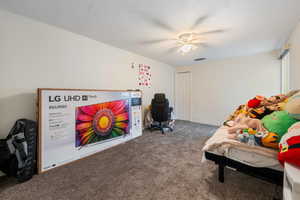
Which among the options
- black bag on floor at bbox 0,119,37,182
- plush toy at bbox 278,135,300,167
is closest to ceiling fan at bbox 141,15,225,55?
plush toy at bbox 278,135,300,167

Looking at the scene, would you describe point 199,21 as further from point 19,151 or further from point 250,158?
point 19,151

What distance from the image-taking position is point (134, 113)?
2980 millimetres

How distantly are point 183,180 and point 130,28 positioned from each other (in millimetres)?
2435

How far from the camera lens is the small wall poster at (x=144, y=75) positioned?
3.48m

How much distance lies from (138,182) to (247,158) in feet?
4.14

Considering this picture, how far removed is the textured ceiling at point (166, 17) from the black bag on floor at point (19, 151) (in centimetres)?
153

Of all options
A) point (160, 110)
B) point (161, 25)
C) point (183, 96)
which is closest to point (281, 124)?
point (161, 25)

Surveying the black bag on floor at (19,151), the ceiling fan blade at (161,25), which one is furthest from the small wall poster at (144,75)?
the black bag on floor at (19,151)

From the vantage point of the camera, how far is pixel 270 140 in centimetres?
106

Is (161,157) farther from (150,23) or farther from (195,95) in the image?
(195,95)

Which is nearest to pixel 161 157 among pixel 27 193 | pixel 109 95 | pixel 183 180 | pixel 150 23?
pixel 183 180

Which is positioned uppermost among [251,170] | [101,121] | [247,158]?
[101,121]

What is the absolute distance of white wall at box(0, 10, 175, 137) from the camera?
1.54 m

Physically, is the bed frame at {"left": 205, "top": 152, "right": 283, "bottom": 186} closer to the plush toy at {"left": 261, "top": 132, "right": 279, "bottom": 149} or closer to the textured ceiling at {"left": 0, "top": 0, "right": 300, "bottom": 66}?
the plush toy at {"left": 261, "top": 132, "right": 279, "bottom": 149}
